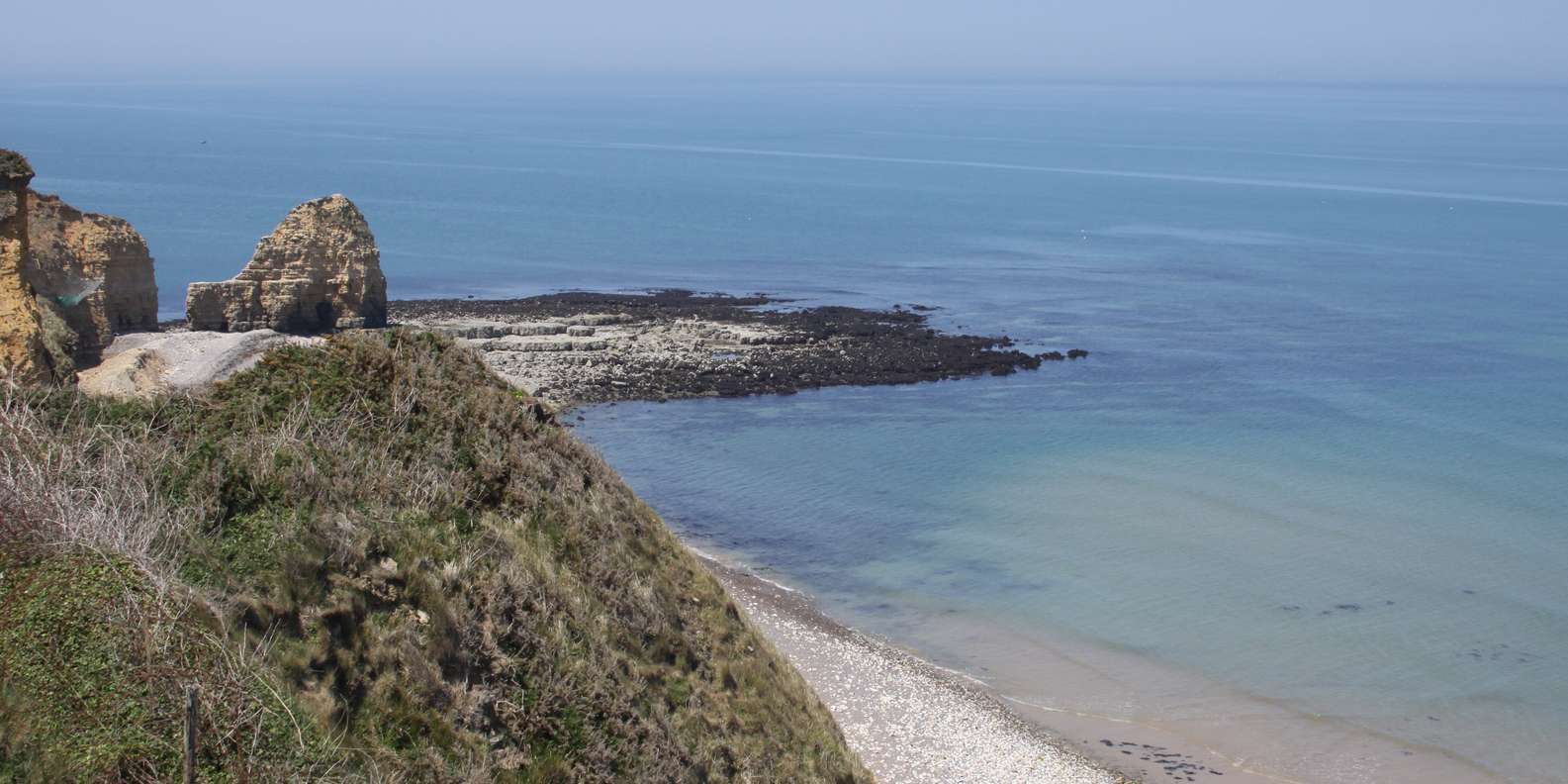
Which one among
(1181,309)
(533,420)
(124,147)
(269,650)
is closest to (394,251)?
(1181,309)

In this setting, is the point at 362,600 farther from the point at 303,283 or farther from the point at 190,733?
the point at 303,283

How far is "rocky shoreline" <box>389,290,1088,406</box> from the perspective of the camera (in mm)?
42719

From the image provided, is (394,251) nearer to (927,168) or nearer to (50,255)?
(50,255)

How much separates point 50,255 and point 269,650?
23.0 metres

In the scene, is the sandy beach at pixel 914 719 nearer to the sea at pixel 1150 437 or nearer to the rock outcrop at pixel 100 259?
the sea at pixel 1150 437

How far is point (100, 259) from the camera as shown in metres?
30.0

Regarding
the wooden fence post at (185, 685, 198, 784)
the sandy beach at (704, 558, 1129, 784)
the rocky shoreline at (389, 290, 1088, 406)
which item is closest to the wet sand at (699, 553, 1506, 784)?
the sandy beach at (704, 558, 1129, 784)

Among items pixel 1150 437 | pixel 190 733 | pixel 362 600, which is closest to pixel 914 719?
pixel 362 600

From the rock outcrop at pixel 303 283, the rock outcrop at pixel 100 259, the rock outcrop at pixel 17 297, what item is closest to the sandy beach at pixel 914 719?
the rock outcrop at pixel 17 297

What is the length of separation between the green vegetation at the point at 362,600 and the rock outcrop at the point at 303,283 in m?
27.0

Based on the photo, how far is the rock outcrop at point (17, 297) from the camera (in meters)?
12.5

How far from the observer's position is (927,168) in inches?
5295

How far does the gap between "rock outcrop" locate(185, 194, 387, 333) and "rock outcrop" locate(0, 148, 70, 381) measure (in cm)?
2307

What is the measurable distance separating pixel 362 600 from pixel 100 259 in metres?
24.8
